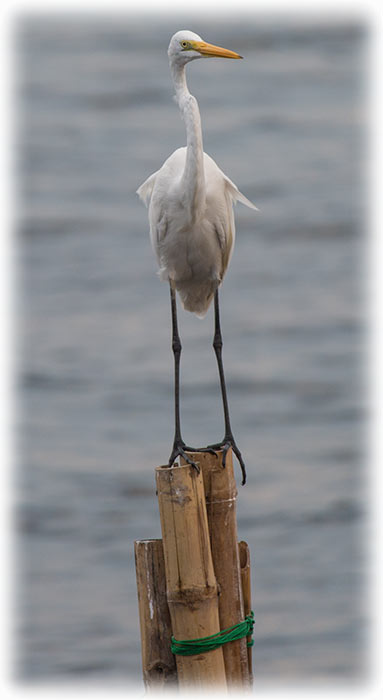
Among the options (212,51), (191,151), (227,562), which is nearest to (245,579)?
(227,562)

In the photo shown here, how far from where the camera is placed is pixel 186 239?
135 inches

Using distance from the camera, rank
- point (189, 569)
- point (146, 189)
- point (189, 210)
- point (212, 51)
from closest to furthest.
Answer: point (189, 569), point (212, 51), point (189, 210), point (146, 189)

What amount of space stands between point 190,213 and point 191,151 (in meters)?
0.23

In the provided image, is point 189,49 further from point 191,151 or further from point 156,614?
point 156,614

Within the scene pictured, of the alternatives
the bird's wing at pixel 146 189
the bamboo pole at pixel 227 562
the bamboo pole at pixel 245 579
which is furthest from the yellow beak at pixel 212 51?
the bamboo pole at pixel 245 579

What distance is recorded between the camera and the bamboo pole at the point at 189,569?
8.51 feet

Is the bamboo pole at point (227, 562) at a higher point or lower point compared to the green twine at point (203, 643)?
higher

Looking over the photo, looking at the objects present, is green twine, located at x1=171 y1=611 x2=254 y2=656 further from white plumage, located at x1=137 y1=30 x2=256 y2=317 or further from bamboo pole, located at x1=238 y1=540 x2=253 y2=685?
white plumage, located at x1=137 y1=30 x2=256 y2=317

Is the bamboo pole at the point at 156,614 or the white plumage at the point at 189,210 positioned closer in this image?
the bamboo pole at the point at 156,614

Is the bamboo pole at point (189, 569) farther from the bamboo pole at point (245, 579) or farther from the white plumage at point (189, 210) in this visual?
the white plumage at point (189, 210)

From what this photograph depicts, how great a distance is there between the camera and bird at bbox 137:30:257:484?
10.5ft

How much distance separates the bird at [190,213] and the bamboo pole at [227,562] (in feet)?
1.32

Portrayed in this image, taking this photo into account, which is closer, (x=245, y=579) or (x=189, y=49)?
(x=245, y=579)

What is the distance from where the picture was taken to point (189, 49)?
126 inches
